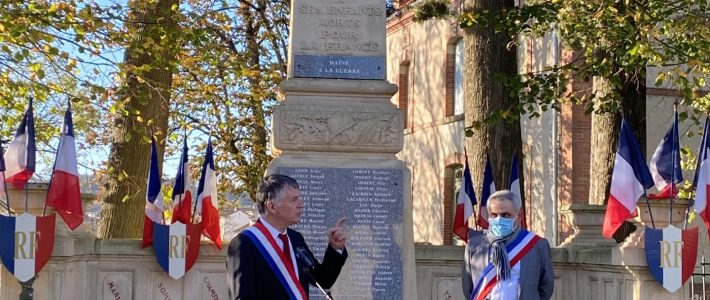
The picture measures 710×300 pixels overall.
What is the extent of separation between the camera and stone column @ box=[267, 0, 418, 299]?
33.3 ft

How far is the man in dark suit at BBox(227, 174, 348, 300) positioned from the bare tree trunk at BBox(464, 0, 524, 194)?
Result: 10116mm

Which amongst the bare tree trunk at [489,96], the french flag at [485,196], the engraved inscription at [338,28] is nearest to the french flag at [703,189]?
the french flag at [485,196]

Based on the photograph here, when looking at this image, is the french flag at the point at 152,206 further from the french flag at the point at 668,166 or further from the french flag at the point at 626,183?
the french flag at the point at 668,166

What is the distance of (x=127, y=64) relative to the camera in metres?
15.9

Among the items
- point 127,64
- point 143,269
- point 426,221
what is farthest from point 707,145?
point 426,221

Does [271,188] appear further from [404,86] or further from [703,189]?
[404,86]

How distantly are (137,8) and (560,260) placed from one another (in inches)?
286

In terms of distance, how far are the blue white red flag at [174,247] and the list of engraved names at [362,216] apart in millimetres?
2204

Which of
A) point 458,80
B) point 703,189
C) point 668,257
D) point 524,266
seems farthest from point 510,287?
point 458,80

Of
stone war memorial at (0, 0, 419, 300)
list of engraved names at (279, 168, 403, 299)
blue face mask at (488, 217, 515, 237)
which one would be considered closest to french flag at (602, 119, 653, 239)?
stone war memorial at (0, 0, 419, 300)

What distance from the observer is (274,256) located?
18.9ft

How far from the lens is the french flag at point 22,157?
36.7 ft

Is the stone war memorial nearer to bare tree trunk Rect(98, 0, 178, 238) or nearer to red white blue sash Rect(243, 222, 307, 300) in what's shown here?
red white blue sash Rect(243, 222, 307, 300)

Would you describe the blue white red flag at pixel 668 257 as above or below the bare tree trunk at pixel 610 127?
below
